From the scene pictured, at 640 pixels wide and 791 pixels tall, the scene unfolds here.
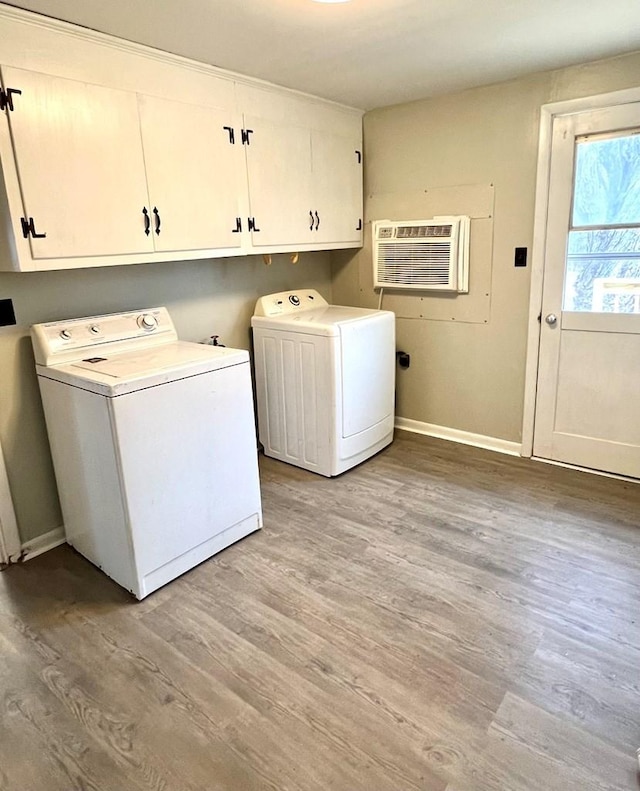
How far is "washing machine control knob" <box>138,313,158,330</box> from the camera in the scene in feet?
8.70

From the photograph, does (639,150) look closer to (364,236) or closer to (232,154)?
(364,236)

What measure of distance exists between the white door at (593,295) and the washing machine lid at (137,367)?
6.20 ft

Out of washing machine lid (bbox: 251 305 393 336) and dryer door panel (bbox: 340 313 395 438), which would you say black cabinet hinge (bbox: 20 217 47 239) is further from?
dryer door panel (bbox: 340 313 395 438)

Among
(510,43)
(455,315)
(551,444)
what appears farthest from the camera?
(455,315)

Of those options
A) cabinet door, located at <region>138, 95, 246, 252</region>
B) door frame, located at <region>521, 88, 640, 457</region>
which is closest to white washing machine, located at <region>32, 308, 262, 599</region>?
cabinet door, located at <region>138, 95, 246, 252</region>

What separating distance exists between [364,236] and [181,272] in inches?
56.4

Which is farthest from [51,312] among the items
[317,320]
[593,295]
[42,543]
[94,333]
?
[593,295]

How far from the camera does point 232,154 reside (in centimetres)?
273

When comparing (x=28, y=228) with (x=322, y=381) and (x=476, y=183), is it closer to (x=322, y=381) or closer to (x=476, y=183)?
Result: (x=322, y=381)

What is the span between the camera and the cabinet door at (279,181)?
287cm

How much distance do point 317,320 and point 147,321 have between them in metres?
0.98

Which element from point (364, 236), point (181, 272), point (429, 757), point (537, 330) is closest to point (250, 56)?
point (181, 272)

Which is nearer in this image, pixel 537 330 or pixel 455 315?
pixel 537 330

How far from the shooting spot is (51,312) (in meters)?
2.43
